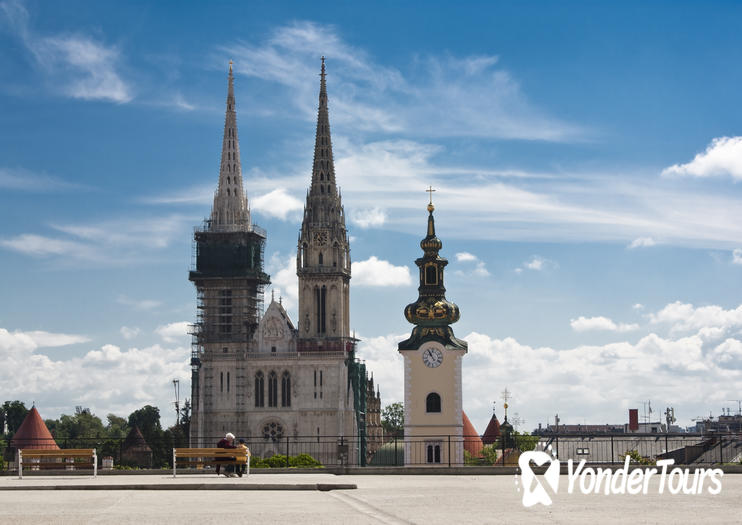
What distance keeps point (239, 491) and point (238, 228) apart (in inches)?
3738

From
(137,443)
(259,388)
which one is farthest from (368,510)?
(259,388)

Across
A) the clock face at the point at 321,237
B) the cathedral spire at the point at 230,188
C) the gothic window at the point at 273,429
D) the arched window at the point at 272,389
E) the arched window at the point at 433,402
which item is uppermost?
the cathedral spire at the point at 230,188

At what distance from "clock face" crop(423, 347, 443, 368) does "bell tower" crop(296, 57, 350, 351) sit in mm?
33981

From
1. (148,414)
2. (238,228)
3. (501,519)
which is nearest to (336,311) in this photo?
(238,228)

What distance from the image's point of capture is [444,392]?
78.0 m

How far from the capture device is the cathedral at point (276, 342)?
111000 mm

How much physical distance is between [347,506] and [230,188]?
338ft

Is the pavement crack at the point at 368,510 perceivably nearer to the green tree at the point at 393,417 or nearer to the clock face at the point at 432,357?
the clock face at the point at 432,357

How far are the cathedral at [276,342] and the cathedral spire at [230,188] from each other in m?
0.22

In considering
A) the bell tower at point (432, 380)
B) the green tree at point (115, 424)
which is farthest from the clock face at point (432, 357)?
the green tree at point (115, 424)

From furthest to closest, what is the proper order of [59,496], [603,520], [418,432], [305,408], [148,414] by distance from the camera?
Answer: [148,414], [305,408], [418,432], [59,496], [603,520]

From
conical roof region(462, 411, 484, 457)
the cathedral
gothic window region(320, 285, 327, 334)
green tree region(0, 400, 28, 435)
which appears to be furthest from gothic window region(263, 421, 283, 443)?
green tree region(0, 400, 28, 435)

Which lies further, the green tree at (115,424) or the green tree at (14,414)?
the green tree at (115,424)

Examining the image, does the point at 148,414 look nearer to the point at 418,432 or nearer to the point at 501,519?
the point at 418,432
